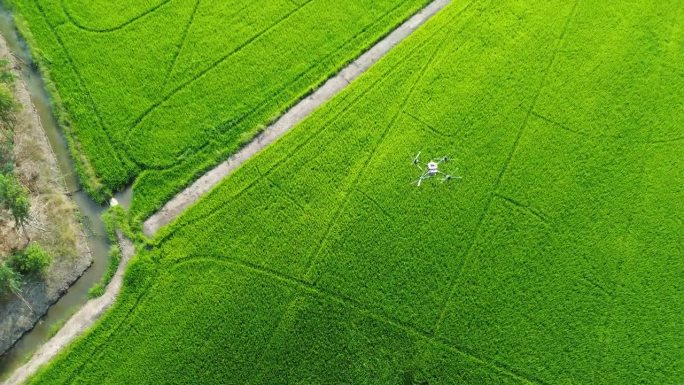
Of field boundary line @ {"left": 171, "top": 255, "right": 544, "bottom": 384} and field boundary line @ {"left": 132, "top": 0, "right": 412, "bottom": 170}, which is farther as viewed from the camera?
field boundary line @ {"left": 132, "top": 0, "right": 412, "bottom": 170}

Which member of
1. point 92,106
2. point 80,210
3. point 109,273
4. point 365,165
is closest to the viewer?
point 109,273

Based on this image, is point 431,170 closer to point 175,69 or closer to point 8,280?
point 175,69

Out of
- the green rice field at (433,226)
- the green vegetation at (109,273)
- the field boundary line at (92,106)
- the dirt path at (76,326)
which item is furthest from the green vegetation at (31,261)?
the field boundary line at (92,106)

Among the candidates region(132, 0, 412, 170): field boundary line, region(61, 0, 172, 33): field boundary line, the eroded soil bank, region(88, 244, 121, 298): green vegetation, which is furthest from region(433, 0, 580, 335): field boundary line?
region(61, 0, 172, 33): field boundary line

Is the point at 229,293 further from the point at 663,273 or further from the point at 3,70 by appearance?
the point at 663,273

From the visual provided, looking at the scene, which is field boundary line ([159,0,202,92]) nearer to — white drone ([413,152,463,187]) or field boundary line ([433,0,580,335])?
white drone ([413,152,463,187])

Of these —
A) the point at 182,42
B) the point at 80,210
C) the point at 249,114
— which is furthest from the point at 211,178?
the point at 182,42
